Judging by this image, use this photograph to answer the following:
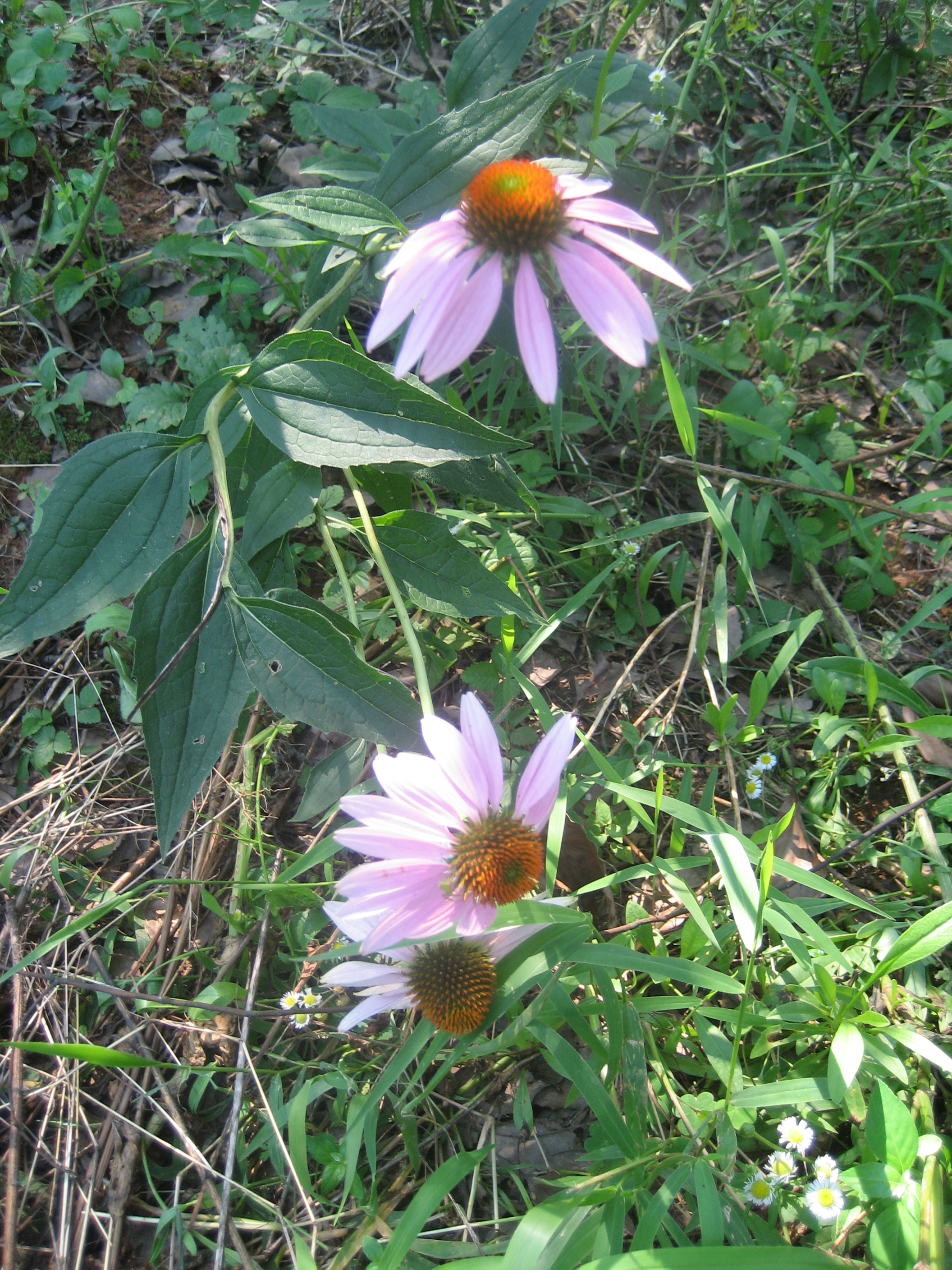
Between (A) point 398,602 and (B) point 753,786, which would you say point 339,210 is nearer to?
(A) point 398,602

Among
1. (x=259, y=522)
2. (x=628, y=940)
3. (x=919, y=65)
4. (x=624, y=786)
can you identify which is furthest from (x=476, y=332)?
(x=919, y=65)

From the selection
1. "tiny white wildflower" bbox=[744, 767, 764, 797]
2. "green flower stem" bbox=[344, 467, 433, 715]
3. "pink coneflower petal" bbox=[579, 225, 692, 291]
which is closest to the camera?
"pink coneflower petal" bbox=[579, 225, 692, 291]

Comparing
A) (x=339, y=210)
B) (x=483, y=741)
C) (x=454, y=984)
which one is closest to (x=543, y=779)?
(x=483, y=741)

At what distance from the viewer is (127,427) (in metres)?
1.79

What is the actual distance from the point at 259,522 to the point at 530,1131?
105cm

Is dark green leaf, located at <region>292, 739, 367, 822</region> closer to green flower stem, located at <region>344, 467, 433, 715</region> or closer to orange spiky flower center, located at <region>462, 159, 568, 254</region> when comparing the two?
green flower stem, located at <region>344, 467, 433, 715</region>

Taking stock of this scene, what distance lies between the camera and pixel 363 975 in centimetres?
108

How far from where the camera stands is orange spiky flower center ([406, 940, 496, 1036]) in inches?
38.8

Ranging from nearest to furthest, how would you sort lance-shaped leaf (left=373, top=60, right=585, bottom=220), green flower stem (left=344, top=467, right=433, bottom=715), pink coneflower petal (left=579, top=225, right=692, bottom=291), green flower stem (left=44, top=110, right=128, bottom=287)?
pink coneflower petal (left=579, top=225, right=692, bottom=291), green flower stem (left=344, top=467, right=433, bottom=715), lance-shaped leaf (left=373, top=60, right=585, bottom=220), green flower stem (left=44, top=110, right=128, bottom=287)

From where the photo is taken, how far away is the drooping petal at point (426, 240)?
932 mm

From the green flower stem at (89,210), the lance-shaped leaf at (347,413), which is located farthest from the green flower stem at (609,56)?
the green flower stem at (89,210)

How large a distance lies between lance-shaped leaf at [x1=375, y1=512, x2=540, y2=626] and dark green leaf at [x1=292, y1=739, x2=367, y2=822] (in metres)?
0.26

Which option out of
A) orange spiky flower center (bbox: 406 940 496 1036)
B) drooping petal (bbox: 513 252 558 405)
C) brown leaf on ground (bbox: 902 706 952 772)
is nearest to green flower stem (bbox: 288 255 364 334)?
drooping petal (bbox: 513 252 558 405)

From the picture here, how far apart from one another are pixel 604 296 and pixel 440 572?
530 mm
